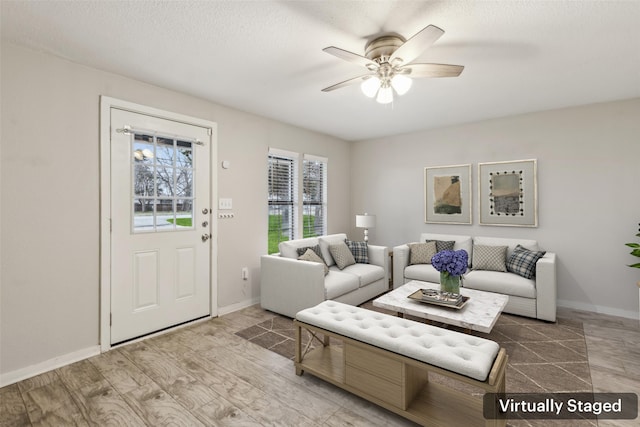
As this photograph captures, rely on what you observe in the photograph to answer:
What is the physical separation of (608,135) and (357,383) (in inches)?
160

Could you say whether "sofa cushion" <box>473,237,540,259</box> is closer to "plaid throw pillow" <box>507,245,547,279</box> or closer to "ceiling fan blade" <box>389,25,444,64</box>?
"plaid throw pillow" <box>507,245,547,279</box>

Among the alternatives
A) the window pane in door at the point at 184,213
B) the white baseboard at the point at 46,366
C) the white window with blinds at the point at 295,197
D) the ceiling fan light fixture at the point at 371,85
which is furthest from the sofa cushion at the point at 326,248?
the white baseboard at the point at 46,366

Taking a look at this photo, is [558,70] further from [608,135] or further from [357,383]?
[357,383]

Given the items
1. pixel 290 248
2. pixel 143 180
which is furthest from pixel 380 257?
pixel 143 180

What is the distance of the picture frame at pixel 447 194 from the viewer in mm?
4570

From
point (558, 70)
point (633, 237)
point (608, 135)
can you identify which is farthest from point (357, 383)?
point (608, 135)

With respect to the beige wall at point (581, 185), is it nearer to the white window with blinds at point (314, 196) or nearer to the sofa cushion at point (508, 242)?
the sofa cushion at point (508, 242)

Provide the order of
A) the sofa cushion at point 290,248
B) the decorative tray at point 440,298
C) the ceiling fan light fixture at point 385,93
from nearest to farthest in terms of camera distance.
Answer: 1. the ceiling fan light fixture at point 385,93
2. the decorative tray at point 440,298
3. the sofa cushion at point 290,248

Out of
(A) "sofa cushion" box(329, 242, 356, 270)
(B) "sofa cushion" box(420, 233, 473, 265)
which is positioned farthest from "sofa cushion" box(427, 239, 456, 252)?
(A) "sofa cushion" box(329, 242, 356, 270)

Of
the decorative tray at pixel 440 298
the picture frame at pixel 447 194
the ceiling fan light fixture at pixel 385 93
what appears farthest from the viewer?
the picture frame at pixel 447 194

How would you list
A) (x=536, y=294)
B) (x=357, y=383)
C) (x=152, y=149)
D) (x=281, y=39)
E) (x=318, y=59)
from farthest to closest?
1. (x=536, y=294)
2. (x=152, y=149)
3. (x=318, y=59)
4. (x=281, y=39)
5. (x=357, y=383)

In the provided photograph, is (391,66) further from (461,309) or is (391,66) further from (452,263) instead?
(461,309)

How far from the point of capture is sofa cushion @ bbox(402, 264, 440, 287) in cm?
390

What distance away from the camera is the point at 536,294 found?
11.0 ft
